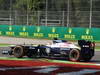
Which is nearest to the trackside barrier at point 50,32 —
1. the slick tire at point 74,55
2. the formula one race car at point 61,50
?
the formula one race car at point 61,50

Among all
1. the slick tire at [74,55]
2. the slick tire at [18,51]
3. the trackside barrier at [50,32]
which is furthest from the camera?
the trackside barrier at [50,32]

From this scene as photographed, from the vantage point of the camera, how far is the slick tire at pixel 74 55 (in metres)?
16.3

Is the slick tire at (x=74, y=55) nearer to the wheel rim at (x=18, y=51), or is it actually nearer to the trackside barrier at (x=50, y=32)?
the wheel rim at (x=18, y=51)

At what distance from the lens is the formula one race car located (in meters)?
16.4

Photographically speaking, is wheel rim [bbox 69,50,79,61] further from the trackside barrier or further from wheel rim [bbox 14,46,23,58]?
the trackside barrier

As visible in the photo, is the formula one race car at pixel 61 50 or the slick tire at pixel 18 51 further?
the slick tire at pixel 18 51

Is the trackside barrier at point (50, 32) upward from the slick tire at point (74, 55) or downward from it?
upward

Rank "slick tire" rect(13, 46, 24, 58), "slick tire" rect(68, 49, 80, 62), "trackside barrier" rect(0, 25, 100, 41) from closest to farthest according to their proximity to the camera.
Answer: "slick tire" rect(68, 49, 80, 62)
"slick tire" rect(13, 46, 24, 58)
"trackside barrier" rect(0, 25, 100, 41)

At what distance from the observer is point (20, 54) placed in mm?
17500

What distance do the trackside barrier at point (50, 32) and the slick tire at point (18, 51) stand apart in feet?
40.7

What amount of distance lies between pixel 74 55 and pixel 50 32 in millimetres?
15009

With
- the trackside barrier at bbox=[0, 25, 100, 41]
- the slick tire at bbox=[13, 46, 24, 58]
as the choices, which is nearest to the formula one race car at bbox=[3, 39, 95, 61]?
the slick tire at bbox=[13, 46, 24, 58]

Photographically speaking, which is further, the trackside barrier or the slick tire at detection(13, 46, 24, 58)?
the trackside barrier

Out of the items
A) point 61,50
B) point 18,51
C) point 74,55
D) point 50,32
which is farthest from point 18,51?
point 50,32
